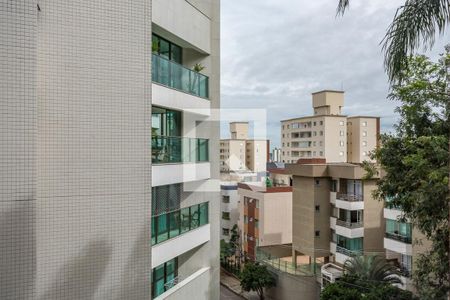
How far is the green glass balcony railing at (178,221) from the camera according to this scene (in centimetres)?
695

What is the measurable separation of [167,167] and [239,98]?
9.77m

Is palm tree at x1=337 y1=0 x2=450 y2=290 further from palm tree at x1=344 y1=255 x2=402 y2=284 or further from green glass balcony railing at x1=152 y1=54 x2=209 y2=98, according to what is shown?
palm tree at x1=344 y1=255 x2=402 y2=284

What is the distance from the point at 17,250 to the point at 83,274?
105cm

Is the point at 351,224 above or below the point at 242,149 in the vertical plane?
below

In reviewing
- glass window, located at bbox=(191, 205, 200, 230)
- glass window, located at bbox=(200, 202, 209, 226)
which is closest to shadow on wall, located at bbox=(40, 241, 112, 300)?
glass window, located at bbox=(191, 205, 200, 230)

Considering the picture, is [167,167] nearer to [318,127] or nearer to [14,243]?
[14,243]

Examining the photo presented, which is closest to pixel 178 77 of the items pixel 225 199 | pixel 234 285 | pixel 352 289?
pixel 352 289

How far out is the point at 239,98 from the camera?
53.4 feet

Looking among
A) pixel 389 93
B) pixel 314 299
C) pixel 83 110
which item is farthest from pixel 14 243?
pixel 314 299

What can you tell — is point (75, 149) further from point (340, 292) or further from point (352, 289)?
point (352, 289)

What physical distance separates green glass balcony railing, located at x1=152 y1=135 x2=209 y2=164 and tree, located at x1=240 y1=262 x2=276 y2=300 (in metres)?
14.2

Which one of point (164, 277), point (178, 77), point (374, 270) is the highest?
point (178, 77)

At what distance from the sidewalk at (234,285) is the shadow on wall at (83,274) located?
18946mm

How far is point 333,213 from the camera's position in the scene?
2234 centimetres
